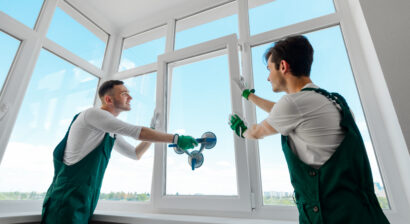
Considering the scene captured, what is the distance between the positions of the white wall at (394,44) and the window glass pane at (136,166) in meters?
1.63

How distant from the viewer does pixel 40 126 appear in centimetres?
179

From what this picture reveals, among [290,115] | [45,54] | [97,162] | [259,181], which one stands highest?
[45,54]

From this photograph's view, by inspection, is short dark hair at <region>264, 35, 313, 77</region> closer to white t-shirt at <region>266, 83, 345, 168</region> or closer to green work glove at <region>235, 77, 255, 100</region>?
white t-shirt at <region>266, 83, 345, 168</region>

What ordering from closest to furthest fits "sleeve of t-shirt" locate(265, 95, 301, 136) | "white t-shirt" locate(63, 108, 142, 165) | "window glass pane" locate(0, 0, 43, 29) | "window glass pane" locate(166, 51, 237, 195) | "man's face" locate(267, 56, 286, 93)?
"sleeve of t-shirt" locate(265, 95, 301, 136) < "man's face" locate(267, 56, 286, 93) < "white t-shirt" locate(63, 108, 142, 165) < "window glass pane" locate(166, 51, 237, 195) < "window glass pane" locate(0, 0, 43, 29)

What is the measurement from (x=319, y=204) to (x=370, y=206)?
0.50ft

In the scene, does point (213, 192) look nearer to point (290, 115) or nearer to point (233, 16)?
point (290, 115)

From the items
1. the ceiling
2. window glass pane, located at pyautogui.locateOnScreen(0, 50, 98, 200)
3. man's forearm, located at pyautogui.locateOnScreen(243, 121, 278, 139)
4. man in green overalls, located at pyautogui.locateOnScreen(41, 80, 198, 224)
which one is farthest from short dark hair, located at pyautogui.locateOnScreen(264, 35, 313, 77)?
window glass pane, located at pyautogui.locateOnScreen(0, 50, 98, 200)

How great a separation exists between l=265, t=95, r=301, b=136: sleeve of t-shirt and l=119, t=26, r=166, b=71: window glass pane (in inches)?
62.9

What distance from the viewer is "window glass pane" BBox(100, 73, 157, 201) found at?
1816 millimetres

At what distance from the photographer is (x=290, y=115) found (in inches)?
32.5

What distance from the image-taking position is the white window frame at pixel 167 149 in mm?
1373

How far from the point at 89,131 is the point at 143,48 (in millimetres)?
1263

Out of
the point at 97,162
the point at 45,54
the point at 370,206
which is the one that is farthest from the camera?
the point at 45,54

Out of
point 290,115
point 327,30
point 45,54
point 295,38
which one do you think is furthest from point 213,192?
point 45,54
